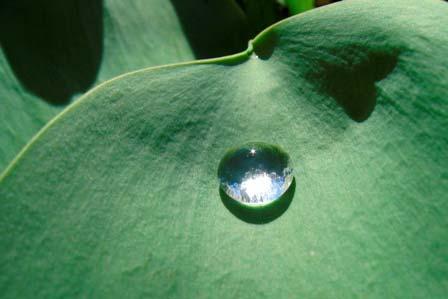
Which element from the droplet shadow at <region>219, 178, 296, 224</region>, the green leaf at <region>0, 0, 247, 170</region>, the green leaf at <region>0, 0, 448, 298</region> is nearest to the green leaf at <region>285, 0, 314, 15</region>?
the green leaf at <region>0, 0, 247, 170</region>

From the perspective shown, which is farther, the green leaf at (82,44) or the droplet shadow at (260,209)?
the green leaf at (82,44)

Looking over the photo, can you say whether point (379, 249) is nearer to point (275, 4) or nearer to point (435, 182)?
point (435, 182)

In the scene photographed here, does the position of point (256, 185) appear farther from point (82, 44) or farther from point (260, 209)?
point (82, 44)

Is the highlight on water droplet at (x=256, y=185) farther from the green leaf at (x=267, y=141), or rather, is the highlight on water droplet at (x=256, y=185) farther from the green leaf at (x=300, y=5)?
the green leaf at (x=300, y=5)

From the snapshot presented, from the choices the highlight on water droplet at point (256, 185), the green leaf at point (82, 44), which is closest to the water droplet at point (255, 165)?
the highlight on water droplet at point (256, 185)

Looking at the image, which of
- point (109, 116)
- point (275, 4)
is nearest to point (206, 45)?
point (275, 4)

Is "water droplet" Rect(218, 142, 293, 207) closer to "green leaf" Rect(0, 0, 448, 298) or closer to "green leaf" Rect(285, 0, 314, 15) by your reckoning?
"green leaf" Rect(0, 0, 448, 298)

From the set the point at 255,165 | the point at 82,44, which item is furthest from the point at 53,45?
the point at 255,165
